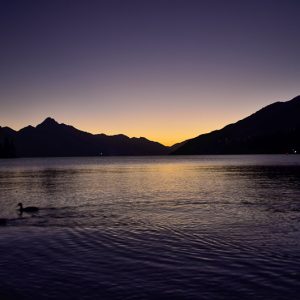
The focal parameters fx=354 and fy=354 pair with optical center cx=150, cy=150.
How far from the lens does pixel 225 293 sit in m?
14.6

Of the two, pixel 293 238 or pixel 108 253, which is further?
pixel 293 238

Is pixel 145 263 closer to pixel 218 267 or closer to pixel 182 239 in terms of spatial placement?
pixel 218 267

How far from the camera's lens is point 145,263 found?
18.6m

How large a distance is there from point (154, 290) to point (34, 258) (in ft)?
27.6

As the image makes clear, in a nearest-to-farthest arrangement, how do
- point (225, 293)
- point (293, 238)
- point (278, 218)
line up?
point (225, 293) < point (293, 238) < point (278, 218)

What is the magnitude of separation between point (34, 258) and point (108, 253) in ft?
13.7

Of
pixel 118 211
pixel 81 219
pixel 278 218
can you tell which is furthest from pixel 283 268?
pixel 118 211

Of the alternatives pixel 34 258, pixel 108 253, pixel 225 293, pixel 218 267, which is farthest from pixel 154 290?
pixel 34 258

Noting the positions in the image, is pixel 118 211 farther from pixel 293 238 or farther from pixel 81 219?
pixel 293 238

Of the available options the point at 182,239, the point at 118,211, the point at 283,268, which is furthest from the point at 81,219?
the point at 283,268

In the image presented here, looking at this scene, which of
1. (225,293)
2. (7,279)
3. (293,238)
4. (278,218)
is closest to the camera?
(225,293)

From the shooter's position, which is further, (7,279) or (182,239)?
(182,239)

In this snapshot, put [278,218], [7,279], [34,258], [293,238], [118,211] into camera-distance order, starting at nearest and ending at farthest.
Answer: [7,279] < [34,258] < [293,238] < [278,218] < [118,211]

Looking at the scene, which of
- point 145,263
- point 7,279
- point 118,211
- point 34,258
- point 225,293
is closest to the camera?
point 225,293
